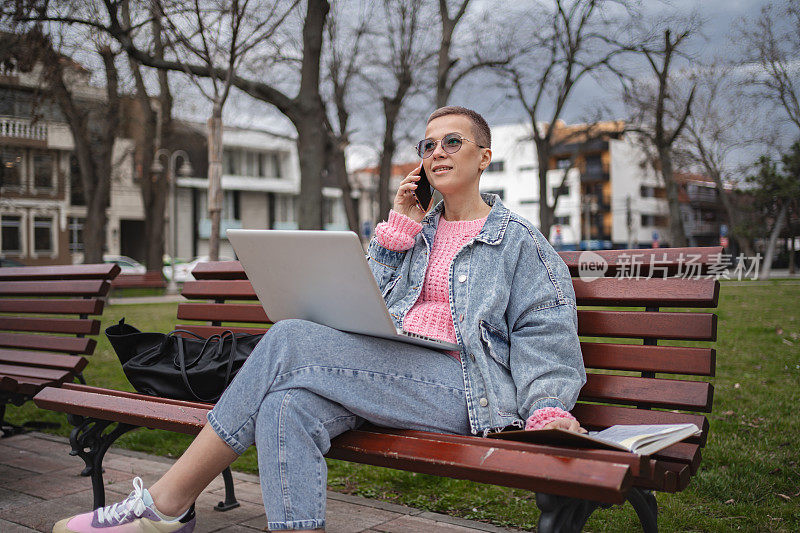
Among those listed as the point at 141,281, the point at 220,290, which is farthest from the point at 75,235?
the point at 220,290

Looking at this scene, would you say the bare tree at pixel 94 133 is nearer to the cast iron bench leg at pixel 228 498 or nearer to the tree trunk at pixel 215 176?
the tree trunk at pixel 215 176

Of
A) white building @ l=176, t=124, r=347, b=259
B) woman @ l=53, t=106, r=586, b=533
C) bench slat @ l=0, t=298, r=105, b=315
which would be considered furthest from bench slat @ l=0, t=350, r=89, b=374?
white building @ l=176, t=124, r=347, b=259

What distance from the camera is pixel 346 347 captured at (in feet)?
7.58

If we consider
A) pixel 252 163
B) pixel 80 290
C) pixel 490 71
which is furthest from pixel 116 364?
pixel 252 163

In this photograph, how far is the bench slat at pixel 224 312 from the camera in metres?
3.67

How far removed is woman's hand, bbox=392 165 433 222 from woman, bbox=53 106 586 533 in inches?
13.9

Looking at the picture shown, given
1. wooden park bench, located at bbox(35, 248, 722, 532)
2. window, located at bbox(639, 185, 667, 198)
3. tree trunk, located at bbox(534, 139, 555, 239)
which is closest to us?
wooden park bench, located at bbox(35, 248, 722, 532)

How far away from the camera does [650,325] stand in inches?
101

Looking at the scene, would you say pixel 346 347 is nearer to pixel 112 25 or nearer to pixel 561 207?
pixel 112 25

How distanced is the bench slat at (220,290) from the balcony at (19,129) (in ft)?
31.5

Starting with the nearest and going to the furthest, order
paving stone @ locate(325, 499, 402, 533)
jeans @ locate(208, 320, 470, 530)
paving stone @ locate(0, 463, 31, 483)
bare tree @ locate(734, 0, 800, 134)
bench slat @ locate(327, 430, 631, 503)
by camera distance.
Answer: bench slat @ locate(327, 430, 631, 503) → jeans @ locate(208, 320, 470, 530) → paving stone @ locate(325, 499, 402, 533) → paving stone @ locate(0, 463, 31, 483) → bare tree @ locate(734, 0, 800, 134)

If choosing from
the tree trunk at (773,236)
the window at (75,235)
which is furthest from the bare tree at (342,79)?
the window at (75,235)

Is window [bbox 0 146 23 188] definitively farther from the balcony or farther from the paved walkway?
the paved walkway

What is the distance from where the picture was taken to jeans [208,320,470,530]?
2.07 m
